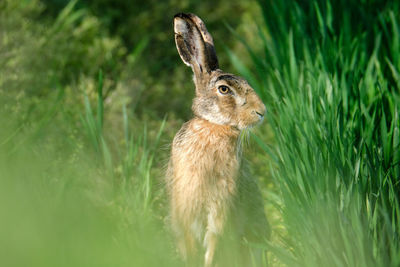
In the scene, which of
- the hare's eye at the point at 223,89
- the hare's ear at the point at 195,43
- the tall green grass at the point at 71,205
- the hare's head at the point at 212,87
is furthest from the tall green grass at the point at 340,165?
the tall green grass at the point at 71,205

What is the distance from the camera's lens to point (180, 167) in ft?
10.7

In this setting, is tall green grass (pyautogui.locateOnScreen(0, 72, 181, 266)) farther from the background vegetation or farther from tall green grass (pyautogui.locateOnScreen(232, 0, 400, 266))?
tall green grass (pyautogui.locateOnScreen(232, 0, 400, 266))

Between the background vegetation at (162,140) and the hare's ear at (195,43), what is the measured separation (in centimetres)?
41

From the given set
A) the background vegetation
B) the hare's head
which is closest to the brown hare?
the hare's head

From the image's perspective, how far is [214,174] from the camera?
320cm

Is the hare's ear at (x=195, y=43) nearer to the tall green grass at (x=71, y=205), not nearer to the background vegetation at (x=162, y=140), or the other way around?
the background vegetation at (x=162, y=140)

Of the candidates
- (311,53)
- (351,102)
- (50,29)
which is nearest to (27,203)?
(351,102)

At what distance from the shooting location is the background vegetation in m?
1.48

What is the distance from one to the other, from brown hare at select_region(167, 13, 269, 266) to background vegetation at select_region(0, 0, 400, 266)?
156 millimetres

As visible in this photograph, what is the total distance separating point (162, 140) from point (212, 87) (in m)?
0.76

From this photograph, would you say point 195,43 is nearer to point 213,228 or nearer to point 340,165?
point 213,228

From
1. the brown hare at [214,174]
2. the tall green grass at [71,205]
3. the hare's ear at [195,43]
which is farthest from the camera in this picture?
the hare's ear at [195,43]

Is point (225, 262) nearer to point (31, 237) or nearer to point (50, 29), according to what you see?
point (31, 237)

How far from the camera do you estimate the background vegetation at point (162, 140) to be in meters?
1.48
